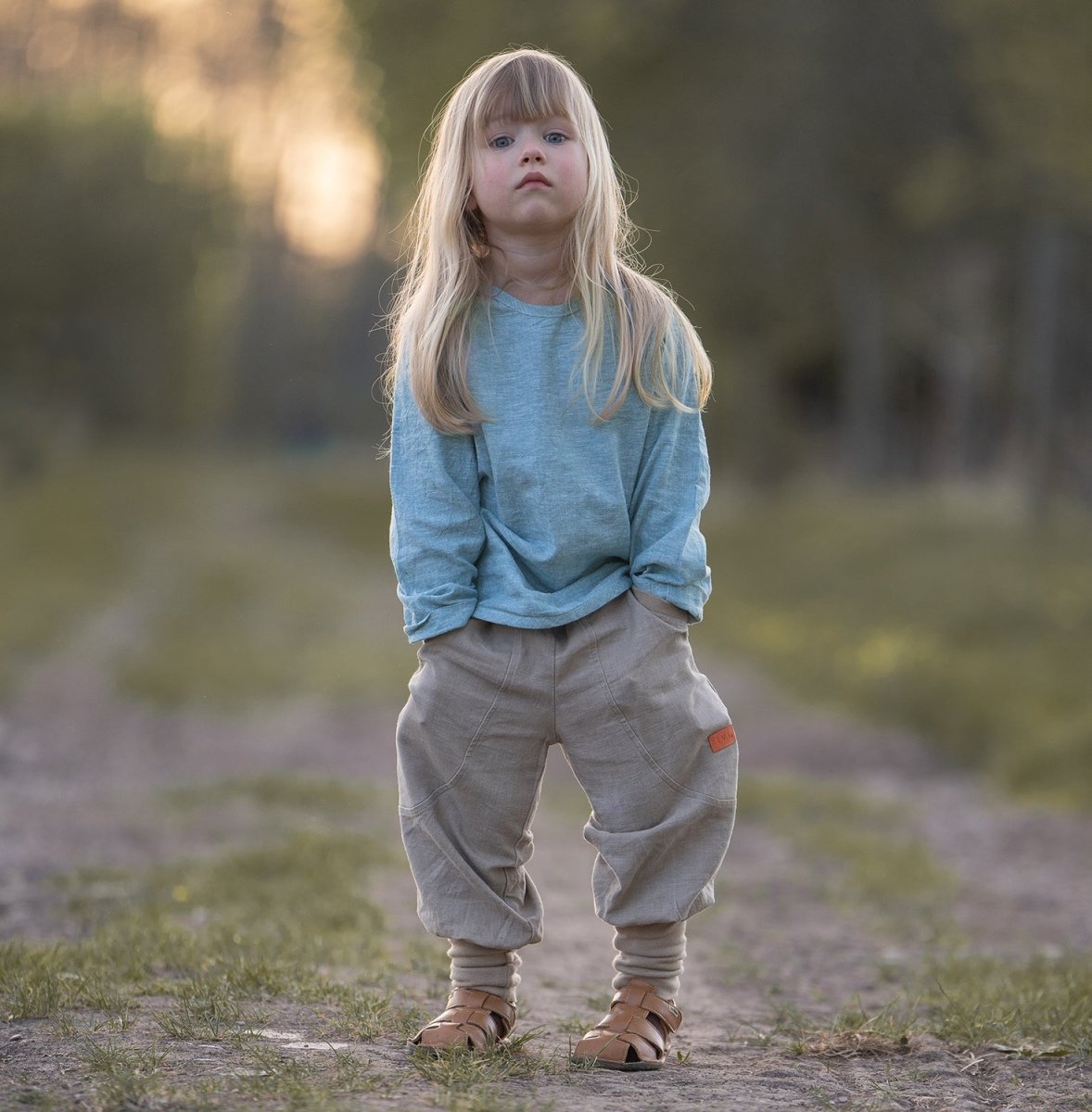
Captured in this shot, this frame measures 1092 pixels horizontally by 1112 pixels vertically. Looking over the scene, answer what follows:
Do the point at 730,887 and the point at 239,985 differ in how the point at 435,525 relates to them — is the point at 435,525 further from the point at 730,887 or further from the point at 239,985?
the point at 730,887

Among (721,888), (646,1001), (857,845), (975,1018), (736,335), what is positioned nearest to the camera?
(646,1001)

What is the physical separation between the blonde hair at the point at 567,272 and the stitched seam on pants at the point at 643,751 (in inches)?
19.0

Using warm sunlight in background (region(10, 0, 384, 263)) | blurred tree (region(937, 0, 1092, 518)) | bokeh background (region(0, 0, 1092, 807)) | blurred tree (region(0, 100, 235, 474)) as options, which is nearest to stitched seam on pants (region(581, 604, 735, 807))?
bokeh background (region(0, 0, 1092, 807))

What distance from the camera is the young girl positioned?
319 cm

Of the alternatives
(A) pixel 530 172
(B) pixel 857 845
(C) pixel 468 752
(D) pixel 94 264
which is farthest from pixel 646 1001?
(D) pixel 94 264

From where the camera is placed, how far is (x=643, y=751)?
3.21m

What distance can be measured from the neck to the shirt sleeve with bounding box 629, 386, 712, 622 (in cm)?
34

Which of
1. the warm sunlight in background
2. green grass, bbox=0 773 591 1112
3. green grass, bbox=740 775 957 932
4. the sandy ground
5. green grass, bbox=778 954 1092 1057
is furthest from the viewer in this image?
the warm sunlight in background

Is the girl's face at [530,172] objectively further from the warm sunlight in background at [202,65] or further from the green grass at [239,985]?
the warm sunlight in background at [202,65]

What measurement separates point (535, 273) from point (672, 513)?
0.60 meters

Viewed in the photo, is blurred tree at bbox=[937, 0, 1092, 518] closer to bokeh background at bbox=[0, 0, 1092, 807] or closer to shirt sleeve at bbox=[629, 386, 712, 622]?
bokeh background at bbox=[0, 0, 1092, 807]

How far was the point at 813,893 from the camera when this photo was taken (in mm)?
5957

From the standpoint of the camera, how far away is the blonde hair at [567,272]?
127 inches

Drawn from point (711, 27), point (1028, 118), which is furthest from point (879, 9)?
point (1028, 118)
